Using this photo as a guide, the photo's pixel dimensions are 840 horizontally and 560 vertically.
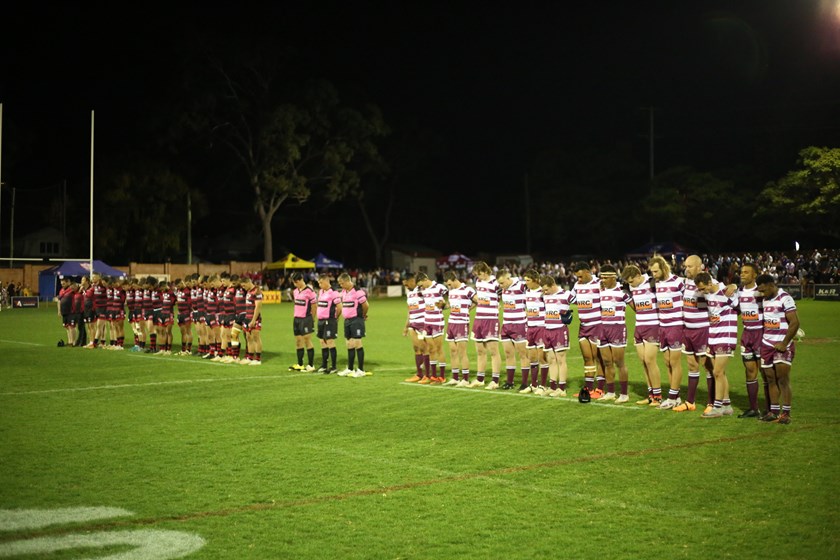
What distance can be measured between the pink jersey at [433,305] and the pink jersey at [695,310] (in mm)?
5335

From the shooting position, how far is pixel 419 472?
941cm

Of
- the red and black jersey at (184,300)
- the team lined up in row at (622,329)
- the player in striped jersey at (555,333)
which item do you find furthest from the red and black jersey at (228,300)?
the player in striped jersey at (555,333)

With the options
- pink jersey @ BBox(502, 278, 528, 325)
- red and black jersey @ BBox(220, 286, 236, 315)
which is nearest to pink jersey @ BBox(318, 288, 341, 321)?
red and black jersey @ BBox(220, 286, 236, 315)

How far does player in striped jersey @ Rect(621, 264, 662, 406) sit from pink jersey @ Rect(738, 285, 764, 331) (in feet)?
4.85

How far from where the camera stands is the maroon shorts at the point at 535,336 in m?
15.5

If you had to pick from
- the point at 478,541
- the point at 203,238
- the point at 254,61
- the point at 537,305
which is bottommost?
the point at 478,541

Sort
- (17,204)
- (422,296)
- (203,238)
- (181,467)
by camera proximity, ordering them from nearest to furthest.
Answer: (181,467) → (422,296) → (17,204) → (203,238)

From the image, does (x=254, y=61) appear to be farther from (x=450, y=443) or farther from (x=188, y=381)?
(x=450, y=443)

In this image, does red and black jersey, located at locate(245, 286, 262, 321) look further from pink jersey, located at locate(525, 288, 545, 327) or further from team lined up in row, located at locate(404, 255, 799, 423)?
pink jersey, located at locate(525, 288, 545, 327)

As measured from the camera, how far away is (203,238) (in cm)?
8525

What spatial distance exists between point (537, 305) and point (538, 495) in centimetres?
722

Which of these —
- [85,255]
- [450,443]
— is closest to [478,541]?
[450,443]

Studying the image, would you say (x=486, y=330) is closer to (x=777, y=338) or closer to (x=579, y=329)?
(x=579, y=329)

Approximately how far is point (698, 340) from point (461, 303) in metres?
5.00
